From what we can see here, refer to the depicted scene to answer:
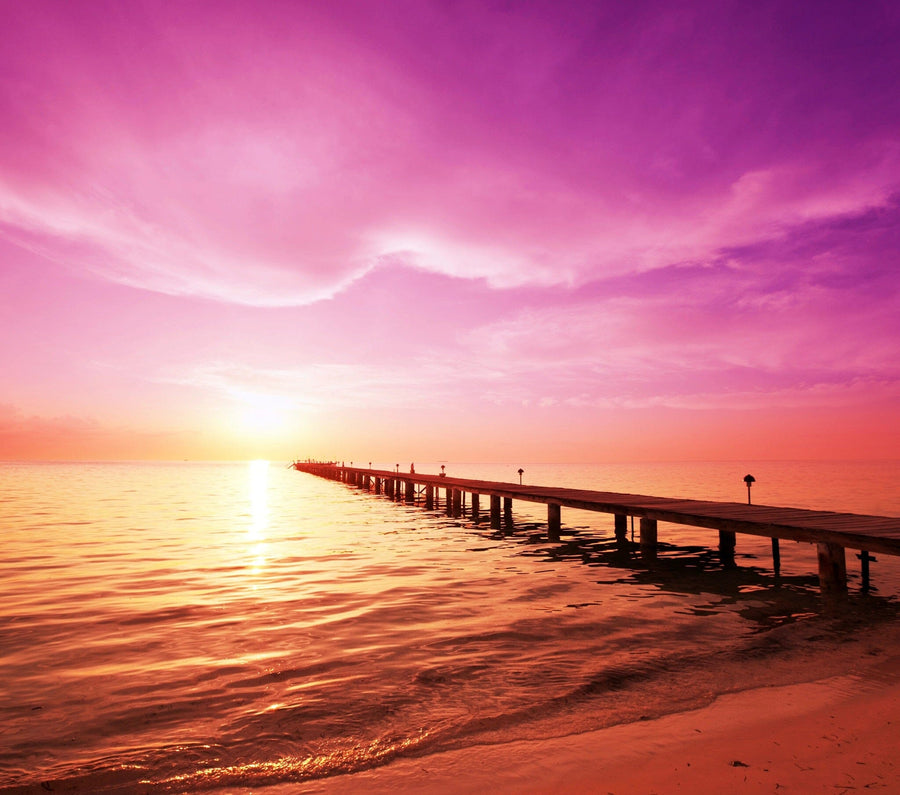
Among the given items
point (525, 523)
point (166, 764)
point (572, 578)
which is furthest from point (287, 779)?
point (525, 523)

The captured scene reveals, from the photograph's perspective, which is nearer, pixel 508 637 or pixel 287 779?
pixel 287 779

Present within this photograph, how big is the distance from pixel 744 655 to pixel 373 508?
2903cm

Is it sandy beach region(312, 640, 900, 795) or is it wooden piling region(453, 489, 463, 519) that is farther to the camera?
wooden piling region(453, 489, 463, 519)

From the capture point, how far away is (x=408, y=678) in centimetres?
698

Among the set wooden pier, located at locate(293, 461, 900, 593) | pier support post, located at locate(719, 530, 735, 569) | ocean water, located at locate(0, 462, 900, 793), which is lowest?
ocean water, located at locate(0, 462, 900, 793)

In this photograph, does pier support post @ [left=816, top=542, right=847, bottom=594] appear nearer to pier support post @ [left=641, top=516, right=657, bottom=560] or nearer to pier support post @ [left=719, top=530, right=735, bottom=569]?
pier support post @ [left=719, top=530, right=735, bottom=569]

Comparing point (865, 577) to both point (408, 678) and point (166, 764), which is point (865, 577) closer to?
point (408, 678)

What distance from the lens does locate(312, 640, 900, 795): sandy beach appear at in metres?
4.24

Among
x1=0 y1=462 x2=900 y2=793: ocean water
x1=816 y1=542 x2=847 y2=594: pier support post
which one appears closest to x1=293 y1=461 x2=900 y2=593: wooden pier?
x1=816 y1=542 x2=847 y2=594: pier support post

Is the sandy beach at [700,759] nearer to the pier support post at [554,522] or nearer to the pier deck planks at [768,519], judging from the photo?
the pier deck planks at [768,519]

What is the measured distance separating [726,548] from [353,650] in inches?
484

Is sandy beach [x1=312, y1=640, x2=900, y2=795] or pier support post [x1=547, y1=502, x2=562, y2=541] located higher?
pier support post [x1=547, y1=502, x2=562, y2=541]

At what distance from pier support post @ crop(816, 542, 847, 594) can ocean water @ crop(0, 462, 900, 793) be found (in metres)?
0.38

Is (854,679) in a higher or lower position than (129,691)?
higher
